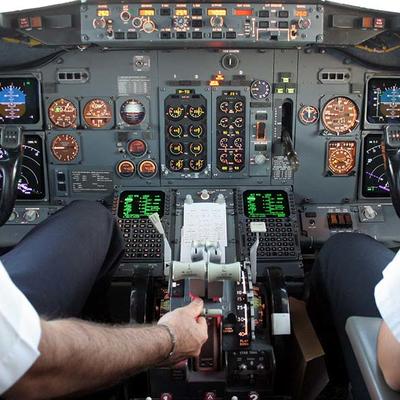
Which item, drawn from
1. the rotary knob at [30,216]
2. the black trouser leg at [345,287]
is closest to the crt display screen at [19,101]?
the rotary knob at [30,216]

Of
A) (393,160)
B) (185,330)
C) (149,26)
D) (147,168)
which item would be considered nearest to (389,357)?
(185,330)

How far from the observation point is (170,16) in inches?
123

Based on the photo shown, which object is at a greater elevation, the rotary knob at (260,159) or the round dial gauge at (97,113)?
the round dial gauge at (97,113)

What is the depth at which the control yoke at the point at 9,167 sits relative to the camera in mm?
2961

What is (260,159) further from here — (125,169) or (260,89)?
(125,169)

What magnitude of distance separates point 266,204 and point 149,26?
1.28m

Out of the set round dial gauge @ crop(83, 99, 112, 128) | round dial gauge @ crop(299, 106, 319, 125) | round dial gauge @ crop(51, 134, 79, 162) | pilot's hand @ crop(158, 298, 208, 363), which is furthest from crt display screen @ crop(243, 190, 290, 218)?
pilot's hand @ crop(158, 298, 208, 363)

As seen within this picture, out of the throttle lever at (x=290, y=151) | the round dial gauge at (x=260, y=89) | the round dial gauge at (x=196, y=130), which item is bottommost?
the throttle lever at (x=290, y=151)

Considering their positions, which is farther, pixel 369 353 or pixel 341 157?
pixel 341 157

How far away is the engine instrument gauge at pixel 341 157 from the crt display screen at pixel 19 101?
1827 mm

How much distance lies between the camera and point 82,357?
4.51 ft

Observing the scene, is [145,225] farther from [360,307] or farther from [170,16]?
[360,307]

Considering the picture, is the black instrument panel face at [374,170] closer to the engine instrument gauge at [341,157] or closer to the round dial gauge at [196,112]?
the engine instrument gauge at [341,157]

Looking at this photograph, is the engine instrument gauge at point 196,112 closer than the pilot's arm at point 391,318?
No
